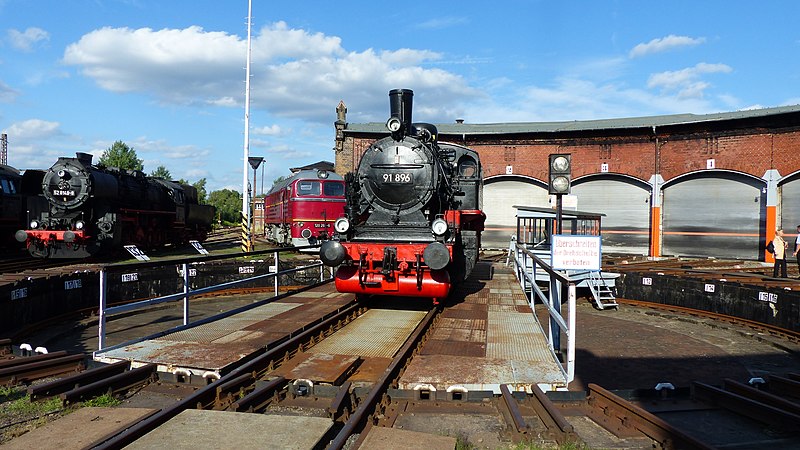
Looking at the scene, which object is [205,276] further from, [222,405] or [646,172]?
[646,172]

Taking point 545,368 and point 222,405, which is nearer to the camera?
point 222,405

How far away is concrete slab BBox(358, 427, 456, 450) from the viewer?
3453mm

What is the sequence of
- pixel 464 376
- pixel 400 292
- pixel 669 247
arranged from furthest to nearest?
pixel 669 247, pixel 400 292, pixel 464 376

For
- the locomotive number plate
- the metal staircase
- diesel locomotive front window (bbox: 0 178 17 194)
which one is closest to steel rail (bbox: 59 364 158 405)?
A: the locomotive number plate

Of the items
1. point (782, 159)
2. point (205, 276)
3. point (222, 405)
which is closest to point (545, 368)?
point (222, 405)

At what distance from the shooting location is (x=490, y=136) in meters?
25.9

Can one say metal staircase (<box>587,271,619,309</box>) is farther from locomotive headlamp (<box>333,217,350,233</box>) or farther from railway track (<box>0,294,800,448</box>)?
railway track (<box>0,294,800,448</box>)

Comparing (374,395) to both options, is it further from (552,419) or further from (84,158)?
(84,158)

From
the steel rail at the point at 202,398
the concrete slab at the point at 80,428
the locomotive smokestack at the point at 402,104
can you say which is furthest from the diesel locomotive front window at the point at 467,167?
the concrete slab at the point at 80,428

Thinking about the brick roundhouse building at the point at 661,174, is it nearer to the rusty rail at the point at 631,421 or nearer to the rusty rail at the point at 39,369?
the rusty rail at the point at 631,421

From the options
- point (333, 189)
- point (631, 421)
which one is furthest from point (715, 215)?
point (631, 421)

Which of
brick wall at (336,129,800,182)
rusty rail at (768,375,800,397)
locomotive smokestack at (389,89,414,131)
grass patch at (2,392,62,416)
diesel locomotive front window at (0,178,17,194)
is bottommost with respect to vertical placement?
rusty rail at (768,375,800,397)

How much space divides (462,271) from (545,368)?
3886mm

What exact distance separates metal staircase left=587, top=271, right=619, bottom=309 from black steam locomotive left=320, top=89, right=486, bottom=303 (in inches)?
135
